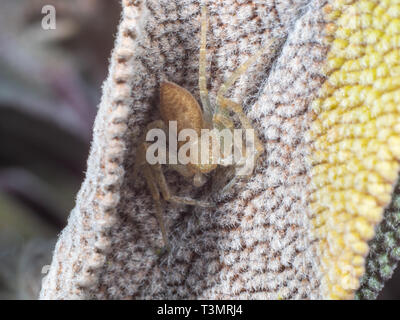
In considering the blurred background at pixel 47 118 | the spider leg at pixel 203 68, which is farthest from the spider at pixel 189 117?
the blurred background at pixel 47 118

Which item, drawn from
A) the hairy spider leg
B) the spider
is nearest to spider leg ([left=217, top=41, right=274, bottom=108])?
the spider

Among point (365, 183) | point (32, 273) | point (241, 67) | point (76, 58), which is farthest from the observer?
point (76, 58)

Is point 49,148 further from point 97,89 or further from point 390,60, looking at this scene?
point 390,60

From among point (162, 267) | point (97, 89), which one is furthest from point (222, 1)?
point (97, 89)

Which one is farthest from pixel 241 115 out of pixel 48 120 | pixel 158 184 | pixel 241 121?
pixel 48 120

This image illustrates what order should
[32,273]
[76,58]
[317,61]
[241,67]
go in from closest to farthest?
[317,61]
[241,67]
[32,273]
[76,58]

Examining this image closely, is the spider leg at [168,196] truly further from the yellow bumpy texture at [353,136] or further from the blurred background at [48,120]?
the blurred background at [48,120]

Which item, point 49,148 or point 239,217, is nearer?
point 239,217
